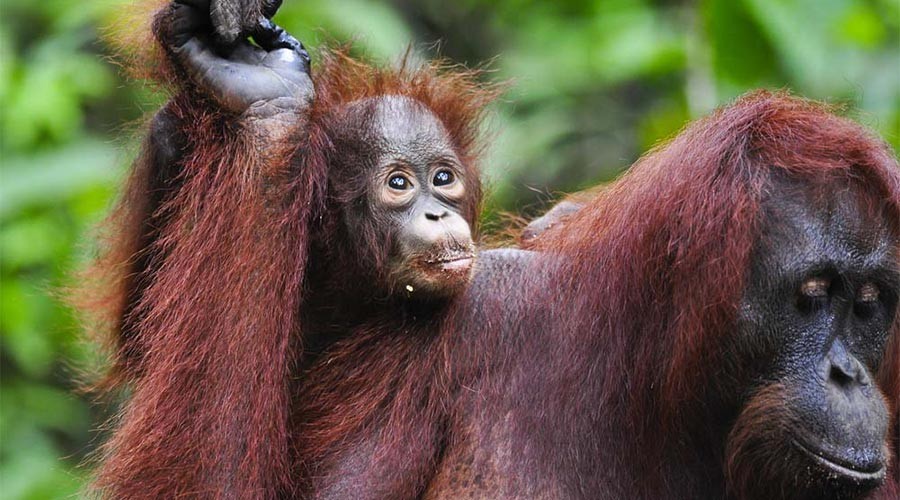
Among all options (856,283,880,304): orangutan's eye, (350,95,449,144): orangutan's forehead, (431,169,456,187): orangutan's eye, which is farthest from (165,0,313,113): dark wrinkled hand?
(856,283,880,304): orangutan's eye

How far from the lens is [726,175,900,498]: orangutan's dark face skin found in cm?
307

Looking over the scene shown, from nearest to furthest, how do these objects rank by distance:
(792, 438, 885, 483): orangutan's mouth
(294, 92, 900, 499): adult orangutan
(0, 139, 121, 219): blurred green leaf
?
(792, 438, 885, 483): orangutan's mouth
(294, 92, 900, 499): adult orangutan
(0, 139, 121, 219): blurred green leaf

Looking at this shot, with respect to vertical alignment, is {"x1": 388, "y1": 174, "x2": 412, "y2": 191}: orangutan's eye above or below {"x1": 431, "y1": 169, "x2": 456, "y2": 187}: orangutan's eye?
below

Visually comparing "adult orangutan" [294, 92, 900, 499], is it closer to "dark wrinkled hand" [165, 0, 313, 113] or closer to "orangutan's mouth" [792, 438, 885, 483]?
"orangutan's mouth" [792, 438, 885, 483]

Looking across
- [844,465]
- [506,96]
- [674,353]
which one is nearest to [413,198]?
[674,353]

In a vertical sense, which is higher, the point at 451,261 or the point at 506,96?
the point at 506,96

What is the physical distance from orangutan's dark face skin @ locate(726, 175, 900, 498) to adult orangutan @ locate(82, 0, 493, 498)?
893 millimetres

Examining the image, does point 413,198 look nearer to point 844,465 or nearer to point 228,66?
point 228,66

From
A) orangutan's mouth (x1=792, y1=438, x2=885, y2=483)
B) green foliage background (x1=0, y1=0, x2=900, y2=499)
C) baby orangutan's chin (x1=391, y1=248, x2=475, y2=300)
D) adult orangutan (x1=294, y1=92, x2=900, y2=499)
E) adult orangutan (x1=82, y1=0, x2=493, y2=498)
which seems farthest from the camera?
green foliage background (x1=0, y1=0, x2=900, y2=499)

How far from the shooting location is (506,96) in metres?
7.86

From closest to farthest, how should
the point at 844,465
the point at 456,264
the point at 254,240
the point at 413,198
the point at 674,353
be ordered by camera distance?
the point at 844,465, the point at 674,353, the point at 254,240, the point at 456,264, the point at 413,198

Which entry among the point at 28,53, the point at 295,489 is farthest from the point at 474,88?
the point at 28,53

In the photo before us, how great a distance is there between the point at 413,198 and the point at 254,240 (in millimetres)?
528

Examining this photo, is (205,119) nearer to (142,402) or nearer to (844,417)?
(142,402)
